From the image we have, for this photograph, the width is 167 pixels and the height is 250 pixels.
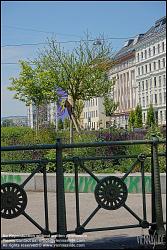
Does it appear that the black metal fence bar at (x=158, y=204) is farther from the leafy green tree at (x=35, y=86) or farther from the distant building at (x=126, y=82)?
the distant building at (x=126, y=82)

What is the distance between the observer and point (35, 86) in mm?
35375

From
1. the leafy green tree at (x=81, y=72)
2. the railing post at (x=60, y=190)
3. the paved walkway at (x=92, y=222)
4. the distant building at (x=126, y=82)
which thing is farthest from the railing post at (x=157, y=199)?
the distant building at (x=126, y=82)

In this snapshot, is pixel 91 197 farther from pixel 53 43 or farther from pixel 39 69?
pixel 39 69

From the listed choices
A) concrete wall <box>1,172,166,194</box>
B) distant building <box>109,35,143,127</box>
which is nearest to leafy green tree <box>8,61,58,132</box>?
concrete wall <box>1,172,166,194</box>

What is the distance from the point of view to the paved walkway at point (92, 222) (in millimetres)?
5082

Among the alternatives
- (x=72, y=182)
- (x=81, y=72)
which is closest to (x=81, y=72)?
(x=81, y=72)

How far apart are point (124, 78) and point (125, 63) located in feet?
14.2

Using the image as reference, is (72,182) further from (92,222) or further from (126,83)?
(126,83)

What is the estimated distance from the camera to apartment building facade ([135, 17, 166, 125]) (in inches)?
3468

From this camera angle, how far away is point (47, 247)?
15.5 feet

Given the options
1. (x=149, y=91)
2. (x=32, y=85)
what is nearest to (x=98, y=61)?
(x=32, y=85)

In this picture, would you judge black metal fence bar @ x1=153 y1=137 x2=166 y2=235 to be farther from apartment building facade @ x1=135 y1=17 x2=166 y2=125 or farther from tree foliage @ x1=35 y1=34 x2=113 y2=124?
apartment building facade @ x1=135 y1=17 x2=166 y2=125

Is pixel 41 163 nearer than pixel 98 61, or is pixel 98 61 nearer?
pixel 41 163

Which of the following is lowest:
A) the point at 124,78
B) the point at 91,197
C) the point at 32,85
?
the point at 91,197
